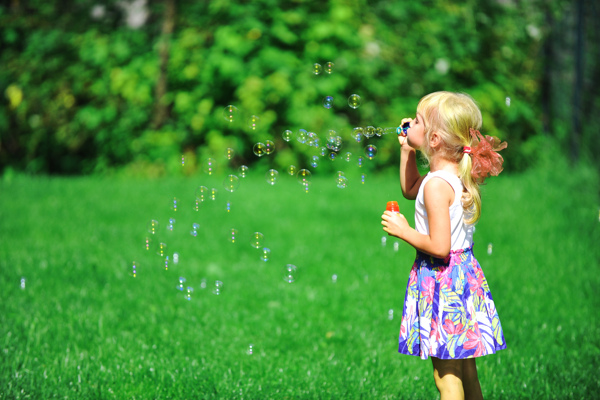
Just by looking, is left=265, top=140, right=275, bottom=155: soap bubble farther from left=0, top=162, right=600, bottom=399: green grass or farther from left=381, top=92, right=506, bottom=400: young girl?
left=381, top=92, right=506, bottom=400: young girl

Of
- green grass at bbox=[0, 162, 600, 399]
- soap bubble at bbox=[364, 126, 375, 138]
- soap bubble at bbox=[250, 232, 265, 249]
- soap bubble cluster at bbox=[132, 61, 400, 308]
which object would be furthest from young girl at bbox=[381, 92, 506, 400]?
soap bubble at bbox=[250, 232, 265, 249]

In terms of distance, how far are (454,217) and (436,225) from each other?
132 millimetres

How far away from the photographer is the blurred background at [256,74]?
838cm

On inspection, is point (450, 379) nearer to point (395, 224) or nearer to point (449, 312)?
point (449, 312)

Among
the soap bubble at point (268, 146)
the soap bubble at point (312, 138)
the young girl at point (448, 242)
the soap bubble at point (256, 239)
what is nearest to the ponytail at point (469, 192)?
the young girl at point (448, 242)

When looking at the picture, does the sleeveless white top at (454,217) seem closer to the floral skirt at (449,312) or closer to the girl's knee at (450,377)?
the floral skirt at (449,312)

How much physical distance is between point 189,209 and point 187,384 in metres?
3.58

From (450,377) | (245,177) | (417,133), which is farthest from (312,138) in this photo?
(245,177)

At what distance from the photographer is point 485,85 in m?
9.44

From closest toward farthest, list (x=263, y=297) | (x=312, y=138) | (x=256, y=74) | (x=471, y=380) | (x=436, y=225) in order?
(x=436, y=225) < (x=471, y=380) < (x=312, y=138) < (x=263, y=297) < (x=256, y=74)

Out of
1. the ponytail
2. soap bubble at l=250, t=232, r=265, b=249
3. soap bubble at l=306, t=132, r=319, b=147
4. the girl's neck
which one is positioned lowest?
soap bubble at l=250, t=232, r=265, b=249

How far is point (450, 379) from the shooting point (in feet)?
7.50

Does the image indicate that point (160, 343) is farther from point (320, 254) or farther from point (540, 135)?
point (540, 135)

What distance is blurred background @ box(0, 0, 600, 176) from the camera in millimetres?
8375
